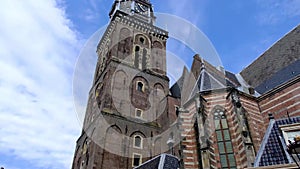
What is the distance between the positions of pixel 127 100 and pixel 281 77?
→ 42.3ft

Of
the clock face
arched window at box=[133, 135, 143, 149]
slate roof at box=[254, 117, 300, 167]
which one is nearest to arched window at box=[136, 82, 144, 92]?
arched window at box=[133, 135, 143, 149]

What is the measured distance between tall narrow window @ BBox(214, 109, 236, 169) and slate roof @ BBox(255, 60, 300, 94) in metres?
4.45

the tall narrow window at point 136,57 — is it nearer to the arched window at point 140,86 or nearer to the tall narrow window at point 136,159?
the arched window at point 140,86

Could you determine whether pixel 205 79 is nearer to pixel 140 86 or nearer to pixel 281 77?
pixel 281 77

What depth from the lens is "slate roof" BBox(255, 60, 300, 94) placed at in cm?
1573

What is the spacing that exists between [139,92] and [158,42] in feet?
29.2

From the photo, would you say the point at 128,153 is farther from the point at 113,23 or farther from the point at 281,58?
the point at 113,23

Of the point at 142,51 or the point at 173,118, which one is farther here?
the point at 142,51

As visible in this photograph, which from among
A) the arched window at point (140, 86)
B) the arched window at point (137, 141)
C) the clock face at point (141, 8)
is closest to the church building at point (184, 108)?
the arched window at point (137, 141)

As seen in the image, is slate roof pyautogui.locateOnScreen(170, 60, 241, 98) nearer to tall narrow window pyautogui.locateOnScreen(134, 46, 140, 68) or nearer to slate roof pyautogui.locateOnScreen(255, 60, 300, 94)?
slate roof pyautogui.locateOnScreen(255, 60, 300, 94)

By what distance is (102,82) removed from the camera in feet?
83.7

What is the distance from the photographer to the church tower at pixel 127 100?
19562mm

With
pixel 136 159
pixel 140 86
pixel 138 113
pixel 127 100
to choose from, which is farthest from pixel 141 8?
pixel 136 159

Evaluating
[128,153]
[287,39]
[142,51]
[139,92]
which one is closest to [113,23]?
[142,51]
